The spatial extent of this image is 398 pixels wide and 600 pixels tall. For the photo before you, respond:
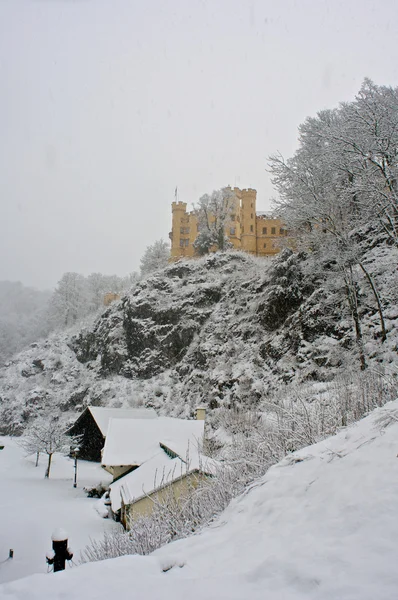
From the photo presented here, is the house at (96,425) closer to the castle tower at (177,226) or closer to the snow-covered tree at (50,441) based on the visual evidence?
the snow-covered tree at (50,441)

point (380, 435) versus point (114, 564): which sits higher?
point (380, 435)

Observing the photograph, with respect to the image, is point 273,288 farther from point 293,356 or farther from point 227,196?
point 227,196

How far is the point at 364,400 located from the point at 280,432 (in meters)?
2.03

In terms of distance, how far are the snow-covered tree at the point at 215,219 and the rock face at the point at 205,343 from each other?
5466 mm

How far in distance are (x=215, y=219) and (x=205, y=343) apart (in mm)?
23631

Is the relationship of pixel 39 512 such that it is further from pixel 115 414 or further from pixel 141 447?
pixel 115 414

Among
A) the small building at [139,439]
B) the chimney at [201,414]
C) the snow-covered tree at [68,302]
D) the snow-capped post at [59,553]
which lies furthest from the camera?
the snow-covered tree at [68,302]

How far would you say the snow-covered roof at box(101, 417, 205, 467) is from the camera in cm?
2158

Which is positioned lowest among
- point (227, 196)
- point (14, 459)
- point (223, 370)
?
point (14, 459)

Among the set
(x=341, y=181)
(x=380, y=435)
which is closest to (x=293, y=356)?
(x=341, y=181)

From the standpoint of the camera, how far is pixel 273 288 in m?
31.4

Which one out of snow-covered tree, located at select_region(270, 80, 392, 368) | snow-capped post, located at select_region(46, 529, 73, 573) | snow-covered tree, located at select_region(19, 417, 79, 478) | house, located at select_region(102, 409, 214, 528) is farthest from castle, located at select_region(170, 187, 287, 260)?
snow-capped post, located at select_region(46, 529, 73, 573)

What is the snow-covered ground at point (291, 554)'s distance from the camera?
2.77 meters

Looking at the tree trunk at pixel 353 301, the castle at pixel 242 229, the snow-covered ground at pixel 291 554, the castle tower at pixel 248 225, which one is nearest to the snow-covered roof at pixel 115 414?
the tree trunk at pixel 353 301
